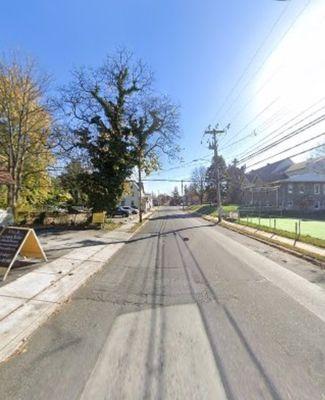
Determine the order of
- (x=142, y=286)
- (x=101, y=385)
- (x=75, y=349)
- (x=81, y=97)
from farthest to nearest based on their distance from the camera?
(x=81, y=97), (x=142, y=286), (x=75, y=349), (x=101, y=385)

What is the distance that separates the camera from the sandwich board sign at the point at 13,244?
352 inches

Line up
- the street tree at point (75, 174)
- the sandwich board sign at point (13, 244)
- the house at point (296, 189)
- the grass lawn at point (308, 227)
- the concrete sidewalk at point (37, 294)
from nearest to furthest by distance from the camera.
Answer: the concrete sidewalk at point (37, 294) → the sandwich board sign at point (13, 244) → the grass lawn at point (308, 227) → the street tree at point (75, 174) → the house at point (296, 189)

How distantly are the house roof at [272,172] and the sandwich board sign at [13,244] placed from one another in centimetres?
5682

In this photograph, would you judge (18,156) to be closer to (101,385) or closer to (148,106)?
(148,106)

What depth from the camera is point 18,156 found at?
2536 centimetres

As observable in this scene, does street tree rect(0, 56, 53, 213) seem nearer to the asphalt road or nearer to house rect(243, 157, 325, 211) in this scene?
the asphalt road

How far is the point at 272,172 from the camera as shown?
223ft

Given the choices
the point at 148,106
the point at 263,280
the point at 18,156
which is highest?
the point at 148,106

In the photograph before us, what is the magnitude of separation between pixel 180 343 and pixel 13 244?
20.6 ft

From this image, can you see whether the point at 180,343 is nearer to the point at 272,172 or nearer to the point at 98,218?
the point at 98,218

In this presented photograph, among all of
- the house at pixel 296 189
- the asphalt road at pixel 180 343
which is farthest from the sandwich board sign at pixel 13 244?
the house at pixel 296 189

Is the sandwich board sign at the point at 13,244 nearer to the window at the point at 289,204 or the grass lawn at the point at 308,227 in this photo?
the grass lawn at the point at 308,227

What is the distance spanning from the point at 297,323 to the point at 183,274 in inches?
166

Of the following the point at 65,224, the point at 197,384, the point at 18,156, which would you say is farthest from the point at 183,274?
the point at 18,156
